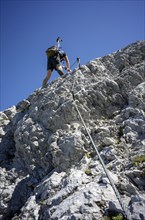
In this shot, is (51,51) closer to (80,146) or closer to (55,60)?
(55,60)

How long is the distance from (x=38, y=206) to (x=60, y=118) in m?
6.11

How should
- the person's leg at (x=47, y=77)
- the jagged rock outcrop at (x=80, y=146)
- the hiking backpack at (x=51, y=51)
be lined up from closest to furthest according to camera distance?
1. the jagged rock outcrop at (x=80, y=146)
2. the person's leg at (x=47, y=77)
3. the hiking backpack at (x=51, y=51)

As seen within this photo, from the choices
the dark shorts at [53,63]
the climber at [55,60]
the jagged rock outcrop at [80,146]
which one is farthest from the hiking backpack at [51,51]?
the jagged rock outcrop at [80,146]

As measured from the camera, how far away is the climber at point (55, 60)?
20328mm

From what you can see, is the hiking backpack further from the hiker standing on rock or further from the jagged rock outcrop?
the jagged rock outcrop

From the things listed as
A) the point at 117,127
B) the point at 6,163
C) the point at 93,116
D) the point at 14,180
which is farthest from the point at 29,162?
the point at 117,127

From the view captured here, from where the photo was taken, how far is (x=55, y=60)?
815 inches

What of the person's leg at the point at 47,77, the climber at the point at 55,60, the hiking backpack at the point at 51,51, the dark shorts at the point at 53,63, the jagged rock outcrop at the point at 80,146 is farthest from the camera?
the hiking backpack at the point at 51,51

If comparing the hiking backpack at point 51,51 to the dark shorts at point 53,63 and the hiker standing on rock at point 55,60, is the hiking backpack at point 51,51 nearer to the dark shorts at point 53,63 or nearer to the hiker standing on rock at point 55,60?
the hiker standing on rock at point 55,60

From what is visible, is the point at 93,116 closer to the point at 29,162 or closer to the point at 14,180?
the point at 29,162

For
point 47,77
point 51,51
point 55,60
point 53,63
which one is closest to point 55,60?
point 55,60

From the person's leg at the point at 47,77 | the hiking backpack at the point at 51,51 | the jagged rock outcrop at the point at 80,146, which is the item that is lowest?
the jagged rock outcrop at the point at 80,146

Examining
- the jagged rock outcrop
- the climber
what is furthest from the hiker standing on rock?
the jagged rock outcrop

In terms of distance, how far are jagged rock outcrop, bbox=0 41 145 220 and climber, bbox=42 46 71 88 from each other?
5.87 ft
